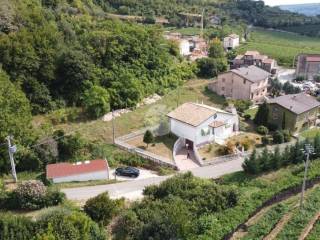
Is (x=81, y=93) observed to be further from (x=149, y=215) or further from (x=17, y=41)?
(x=149, y=215)

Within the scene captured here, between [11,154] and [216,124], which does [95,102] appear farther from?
[11,154]

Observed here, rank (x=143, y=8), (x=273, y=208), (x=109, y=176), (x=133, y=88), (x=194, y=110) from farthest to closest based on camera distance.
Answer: (x=143, y=8) → (x=133, y=88) → (x=194, y=110) → (x=109, y=176) → (x=273, y=208)

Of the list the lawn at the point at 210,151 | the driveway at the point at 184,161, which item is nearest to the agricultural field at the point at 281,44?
the lawn at the point at 210,151

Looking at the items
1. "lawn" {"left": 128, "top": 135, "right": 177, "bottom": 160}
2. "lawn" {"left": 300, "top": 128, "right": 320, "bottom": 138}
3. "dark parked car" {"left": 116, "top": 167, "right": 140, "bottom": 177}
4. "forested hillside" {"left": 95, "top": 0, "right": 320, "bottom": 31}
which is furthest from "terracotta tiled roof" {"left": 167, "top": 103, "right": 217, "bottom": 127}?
"forested hillside" {"left": 95, "top": 0, "right": 320, "bottom": 31}

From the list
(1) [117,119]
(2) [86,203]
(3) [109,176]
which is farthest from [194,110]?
(2) [86,203]

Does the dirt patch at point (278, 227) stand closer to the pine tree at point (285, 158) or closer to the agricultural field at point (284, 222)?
the agricultural field at point (284, 222)

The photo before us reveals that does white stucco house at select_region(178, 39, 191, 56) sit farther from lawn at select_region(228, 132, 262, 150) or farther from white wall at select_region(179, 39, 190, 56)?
lawn at select_region(228, 132, 262, 150)

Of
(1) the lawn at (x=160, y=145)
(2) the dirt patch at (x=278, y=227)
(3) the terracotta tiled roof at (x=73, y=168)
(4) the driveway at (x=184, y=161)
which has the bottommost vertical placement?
(2) the dirt patch at (x=278, y=227)
